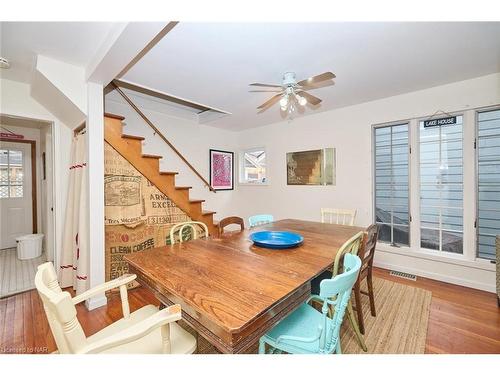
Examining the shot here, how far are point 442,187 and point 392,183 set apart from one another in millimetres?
538

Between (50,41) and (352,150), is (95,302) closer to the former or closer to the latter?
(50,41)

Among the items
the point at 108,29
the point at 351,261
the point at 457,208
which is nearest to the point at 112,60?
the point at 108,29

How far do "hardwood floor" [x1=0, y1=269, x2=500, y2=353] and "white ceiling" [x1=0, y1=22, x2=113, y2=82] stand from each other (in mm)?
2374

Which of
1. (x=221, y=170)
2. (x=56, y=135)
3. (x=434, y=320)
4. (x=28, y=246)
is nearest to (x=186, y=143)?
(x=221, y=170)

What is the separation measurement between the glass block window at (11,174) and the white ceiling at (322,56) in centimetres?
352

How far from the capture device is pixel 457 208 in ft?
8.84

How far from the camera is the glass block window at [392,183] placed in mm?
3031

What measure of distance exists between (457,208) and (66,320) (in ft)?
12.3

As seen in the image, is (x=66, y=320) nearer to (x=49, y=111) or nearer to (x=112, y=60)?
(x=112, y=60)

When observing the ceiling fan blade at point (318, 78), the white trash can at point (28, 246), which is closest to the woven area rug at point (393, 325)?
the ceiling fan blade at point (318, 78)

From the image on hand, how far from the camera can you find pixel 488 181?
2.50m
